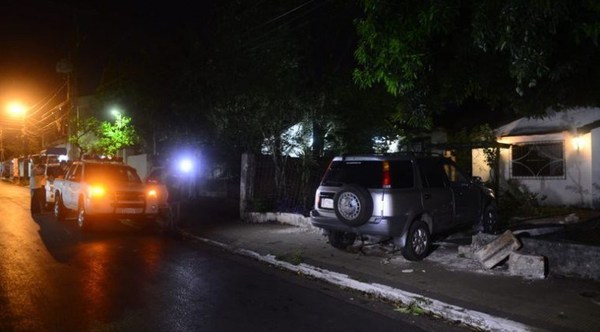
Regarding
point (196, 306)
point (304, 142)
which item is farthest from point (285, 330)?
point (304, 142)

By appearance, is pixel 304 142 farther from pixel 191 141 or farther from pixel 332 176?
pixel 191 141

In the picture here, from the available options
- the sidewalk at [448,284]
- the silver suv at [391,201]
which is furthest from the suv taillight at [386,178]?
the sidewalk at [448,284]

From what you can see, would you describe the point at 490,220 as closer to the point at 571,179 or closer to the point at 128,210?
the point at 571,179

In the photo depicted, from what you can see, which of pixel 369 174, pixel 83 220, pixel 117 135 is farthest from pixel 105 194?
pixel 117 135

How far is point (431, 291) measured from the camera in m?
6.63

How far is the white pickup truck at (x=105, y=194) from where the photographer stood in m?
12.2

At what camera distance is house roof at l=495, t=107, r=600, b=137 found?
568 inches

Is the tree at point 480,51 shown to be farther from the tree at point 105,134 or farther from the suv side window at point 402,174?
the tree at point 105,134

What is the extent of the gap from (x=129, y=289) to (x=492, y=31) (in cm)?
584

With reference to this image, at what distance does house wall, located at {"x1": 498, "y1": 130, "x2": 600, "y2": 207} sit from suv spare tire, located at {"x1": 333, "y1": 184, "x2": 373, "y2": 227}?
9544 mm

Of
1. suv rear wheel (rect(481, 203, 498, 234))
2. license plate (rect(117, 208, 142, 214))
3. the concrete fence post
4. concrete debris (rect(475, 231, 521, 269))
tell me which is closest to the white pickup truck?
license plate (rect(117, 208, 142, 214))

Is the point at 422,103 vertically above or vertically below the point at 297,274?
above

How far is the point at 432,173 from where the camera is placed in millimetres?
9188

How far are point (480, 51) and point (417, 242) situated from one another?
136 inches
